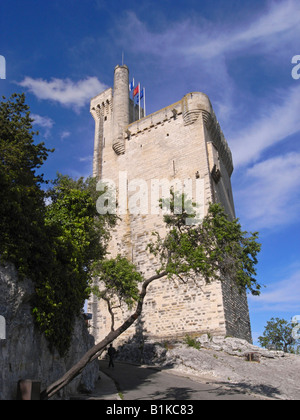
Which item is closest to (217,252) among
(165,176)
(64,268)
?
(64,268)

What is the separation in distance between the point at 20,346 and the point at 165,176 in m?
18.5

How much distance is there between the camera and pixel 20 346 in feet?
28.5

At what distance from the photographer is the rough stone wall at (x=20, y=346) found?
798cm

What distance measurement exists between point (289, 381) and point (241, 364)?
232cm

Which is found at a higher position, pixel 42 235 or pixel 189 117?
pixel 189 117

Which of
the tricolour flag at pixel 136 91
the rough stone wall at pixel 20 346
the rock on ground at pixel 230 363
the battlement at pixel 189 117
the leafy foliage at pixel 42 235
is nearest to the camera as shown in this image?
the rough stone wall at pixel 20 346

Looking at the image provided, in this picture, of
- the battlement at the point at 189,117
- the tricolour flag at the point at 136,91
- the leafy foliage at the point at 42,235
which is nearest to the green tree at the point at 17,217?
the leafy foliage at the point at 42,235

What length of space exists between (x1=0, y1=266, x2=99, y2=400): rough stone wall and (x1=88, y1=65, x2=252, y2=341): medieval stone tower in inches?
386

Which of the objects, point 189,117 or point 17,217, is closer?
point 17,217

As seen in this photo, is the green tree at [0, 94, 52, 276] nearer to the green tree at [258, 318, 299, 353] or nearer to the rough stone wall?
the rough stone wall

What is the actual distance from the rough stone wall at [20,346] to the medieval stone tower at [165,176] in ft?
32.2

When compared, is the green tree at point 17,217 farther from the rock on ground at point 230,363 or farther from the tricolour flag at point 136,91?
the tricolour flag at point 136,91

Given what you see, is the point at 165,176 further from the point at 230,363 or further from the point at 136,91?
the point at 136,91

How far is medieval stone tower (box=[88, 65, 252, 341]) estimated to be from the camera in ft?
68.2
